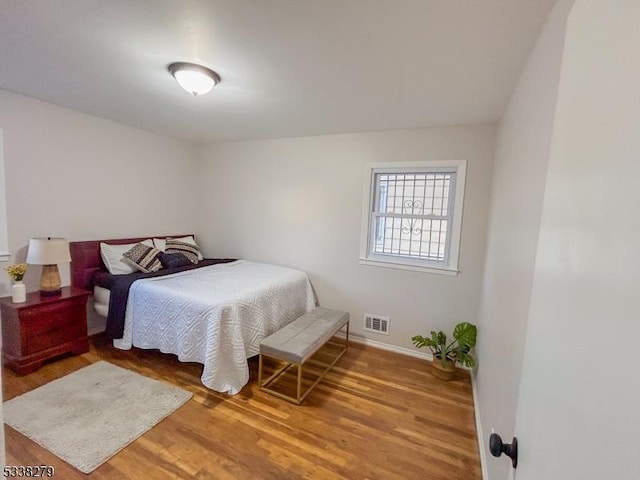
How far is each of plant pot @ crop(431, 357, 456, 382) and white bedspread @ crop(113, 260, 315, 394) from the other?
1501mm

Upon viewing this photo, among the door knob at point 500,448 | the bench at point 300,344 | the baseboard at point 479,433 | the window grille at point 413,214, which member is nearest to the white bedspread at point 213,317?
the bench at point 300,344

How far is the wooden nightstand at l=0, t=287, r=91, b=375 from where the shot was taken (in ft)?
7.81

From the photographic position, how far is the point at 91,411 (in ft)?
6.63

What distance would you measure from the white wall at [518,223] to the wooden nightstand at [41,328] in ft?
11.3

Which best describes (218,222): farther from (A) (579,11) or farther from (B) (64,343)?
(A) (579,11)

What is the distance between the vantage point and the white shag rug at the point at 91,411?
173cm

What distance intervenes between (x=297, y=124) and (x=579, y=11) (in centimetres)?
266

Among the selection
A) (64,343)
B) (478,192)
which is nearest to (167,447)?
(64,343)

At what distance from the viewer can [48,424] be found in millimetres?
1879

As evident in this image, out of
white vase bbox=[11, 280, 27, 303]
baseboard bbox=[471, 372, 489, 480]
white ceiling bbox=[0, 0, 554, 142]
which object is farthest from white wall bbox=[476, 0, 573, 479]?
white vase bbox=[11, 280, 27, 303]

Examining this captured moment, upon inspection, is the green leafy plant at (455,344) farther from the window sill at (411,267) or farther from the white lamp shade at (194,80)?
the white lamp shade at (194,80)

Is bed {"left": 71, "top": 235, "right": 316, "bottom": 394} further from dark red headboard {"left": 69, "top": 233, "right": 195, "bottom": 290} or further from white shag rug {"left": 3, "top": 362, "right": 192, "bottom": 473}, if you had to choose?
white shag rug {"left": 3, "top": 362, "right": 192, "bottom": 473}

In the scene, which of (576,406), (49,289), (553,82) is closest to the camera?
(576,406)

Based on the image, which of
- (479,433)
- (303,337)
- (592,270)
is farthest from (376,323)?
(592,270)
